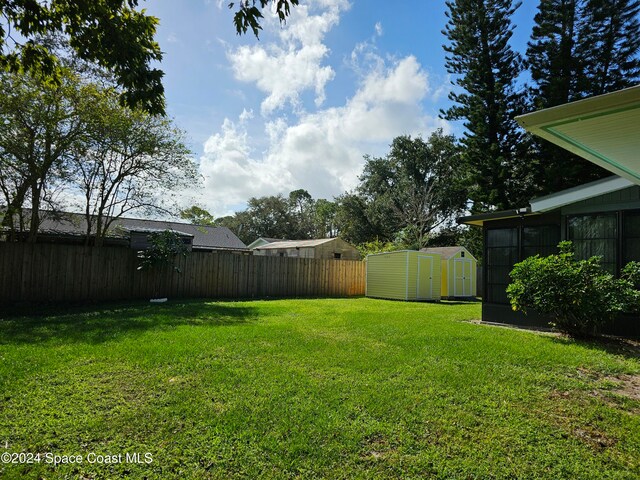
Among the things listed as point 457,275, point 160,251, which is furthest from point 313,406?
point 457,275

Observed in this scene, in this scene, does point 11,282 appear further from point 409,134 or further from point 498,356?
A: point 409,134

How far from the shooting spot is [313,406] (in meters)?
2.82

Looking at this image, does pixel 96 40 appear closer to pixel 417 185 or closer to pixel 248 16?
pixel 248 16

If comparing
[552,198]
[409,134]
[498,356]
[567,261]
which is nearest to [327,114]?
[552,198]

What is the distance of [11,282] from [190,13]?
25.4 ft

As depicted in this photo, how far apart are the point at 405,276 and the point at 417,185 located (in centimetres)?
1628

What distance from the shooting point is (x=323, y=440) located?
2.34 m

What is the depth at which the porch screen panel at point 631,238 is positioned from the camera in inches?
245

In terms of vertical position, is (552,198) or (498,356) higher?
(552,198)

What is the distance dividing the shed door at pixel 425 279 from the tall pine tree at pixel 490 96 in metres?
4.48

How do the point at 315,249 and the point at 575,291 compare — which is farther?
the point at 315,249

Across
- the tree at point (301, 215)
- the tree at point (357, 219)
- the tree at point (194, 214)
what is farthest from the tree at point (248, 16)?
the tree at point (301, 215)

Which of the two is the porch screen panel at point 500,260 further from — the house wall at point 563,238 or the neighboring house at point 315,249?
the neighboring house at point 315,249

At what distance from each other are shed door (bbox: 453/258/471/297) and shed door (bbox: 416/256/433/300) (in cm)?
269
